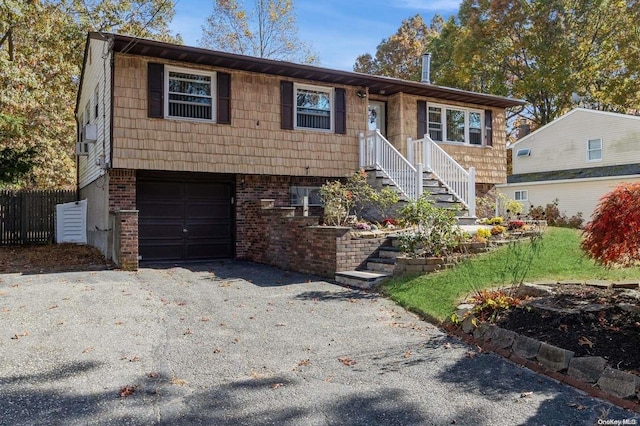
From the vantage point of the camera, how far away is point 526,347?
488cm

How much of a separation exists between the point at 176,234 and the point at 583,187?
17035 millimetres

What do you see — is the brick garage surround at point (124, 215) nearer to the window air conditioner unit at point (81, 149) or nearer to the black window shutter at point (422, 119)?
the window air conditioner unit at point (81, 149)

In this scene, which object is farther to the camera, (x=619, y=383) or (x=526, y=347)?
(x=526, y=347)

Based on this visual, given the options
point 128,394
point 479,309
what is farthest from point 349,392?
point 479,309

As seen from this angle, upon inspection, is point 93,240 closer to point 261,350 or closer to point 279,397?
point 261,350

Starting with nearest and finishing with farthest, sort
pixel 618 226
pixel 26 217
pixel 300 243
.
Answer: pixel 618 226 < pixel 300 243 < pixel 26 217

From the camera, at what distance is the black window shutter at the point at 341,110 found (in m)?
13.6

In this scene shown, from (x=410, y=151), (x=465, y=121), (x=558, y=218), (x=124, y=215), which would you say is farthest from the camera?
(x=558, y=218)

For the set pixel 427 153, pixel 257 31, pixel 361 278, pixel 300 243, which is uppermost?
pixel 257 31

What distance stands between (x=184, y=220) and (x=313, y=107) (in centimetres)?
451

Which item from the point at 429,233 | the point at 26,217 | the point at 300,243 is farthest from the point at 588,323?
the point at 26,217

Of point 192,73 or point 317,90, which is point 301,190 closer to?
point 317,90

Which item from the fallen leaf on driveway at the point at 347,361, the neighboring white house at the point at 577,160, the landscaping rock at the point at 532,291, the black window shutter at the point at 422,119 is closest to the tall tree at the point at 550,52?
the neighboring white house at the point at 577,160

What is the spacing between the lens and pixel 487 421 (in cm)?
360
